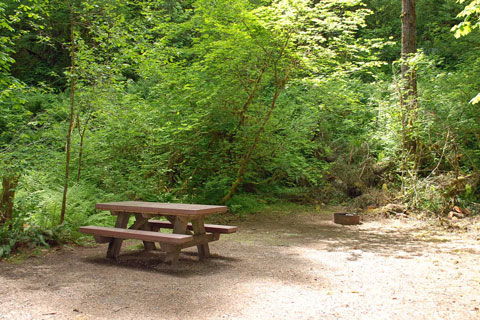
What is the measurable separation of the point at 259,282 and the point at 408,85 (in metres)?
8.08

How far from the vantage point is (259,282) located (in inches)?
165

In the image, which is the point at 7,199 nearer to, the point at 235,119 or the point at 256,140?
the point at 256,140

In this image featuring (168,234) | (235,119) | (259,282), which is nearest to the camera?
(259,282)

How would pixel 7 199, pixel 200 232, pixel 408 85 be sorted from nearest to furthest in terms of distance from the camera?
pixel 200 232 → pixel 7 199 → pixel 408 85

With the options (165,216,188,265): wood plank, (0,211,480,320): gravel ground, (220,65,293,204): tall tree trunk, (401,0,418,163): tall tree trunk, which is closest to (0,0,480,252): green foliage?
(220,65,293,204): tall tree trunk

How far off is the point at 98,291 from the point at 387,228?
20.7ft

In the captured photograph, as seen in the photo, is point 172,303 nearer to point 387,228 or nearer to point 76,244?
point 76,244

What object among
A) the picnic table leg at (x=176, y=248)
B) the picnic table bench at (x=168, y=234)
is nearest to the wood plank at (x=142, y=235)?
the picnic table bench at (x=168, y=234)

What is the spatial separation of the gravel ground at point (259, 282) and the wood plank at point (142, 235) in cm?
38

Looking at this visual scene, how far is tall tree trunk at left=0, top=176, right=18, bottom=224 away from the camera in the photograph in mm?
5340

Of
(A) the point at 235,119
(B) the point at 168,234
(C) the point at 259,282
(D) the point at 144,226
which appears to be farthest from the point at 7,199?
(A) the point at 235,119

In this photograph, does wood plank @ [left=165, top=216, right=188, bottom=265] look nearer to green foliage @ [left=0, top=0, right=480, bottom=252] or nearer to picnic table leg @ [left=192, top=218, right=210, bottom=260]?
picnic table leg @ [left=192, top=218, right=210, bottom=260]

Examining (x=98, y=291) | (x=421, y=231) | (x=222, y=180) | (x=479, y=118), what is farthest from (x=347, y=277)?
(x=479, y=118)

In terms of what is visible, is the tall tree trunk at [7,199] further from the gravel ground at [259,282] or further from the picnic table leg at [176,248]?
the picnic table leg at [176,248]
